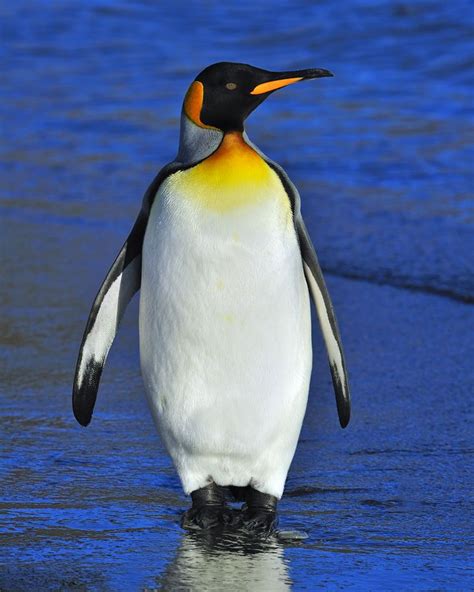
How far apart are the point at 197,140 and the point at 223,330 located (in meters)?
0.49

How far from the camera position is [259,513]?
3271 millimetres

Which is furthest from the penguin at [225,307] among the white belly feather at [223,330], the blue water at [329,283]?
the blue water at [329,283]

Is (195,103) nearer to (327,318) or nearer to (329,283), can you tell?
(327,318)

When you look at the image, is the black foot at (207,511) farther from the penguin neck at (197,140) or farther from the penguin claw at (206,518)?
the penguin neck at (197,140)

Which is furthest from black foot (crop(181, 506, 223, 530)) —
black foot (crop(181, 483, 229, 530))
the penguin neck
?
the penguin neck

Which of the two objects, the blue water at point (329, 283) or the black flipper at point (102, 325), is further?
the black flipper at point (102, 325)

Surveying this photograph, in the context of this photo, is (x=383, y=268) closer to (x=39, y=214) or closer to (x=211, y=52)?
(x=39, y=214)

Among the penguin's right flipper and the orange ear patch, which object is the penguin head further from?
the penguin's right flipper

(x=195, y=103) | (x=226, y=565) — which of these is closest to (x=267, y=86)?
(x=195, y=103)

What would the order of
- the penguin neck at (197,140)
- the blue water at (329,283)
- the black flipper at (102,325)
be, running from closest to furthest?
the blue water at (329,283) → the penguin neck at (197,140) → the black flipper at (102,325)

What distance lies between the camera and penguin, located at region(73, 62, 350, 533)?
3.22m

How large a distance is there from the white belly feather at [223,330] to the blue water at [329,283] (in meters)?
0.22

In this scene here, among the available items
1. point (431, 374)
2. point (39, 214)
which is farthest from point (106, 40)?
point (431, 374)

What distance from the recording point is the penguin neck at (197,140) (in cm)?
332
